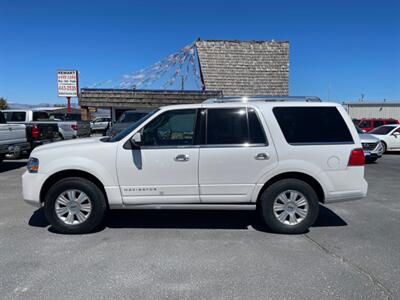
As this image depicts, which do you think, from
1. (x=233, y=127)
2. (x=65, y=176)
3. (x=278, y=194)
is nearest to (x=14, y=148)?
(x=65, y=176)

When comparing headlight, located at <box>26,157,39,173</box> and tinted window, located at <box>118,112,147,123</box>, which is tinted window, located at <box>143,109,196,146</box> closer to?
headlight, located at <box>26,157,39,173</box>

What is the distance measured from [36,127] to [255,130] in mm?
9143

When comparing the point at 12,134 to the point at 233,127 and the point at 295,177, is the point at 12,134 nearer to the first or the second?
the point at 233,127

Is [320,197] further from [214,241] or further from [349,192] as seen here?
[214,241]

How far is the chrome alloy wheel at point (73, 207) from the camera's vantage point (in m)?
4.30

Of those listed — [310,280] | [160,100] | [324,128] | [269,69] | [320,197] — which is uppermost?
[269,69]

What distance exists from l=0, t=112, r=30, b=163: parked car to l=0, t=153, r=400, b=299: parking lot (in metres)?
4.30

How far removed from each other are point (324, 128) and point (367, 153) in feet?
26.0

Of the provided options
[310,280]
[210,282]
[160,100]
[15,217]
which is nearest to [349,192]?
[310,280]

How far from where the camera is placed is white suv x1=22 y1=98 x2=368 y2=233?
4.22 meters

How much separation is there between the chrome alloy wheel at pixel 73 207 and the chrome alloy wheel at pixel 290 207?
9.01ft

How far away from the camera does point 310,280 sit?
10.2 feet


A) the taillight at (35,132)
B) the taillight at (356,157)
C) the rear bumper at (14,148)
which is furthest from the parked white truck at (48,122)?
the taillight at (356,157)

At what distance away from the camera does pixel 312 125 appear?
434cm
